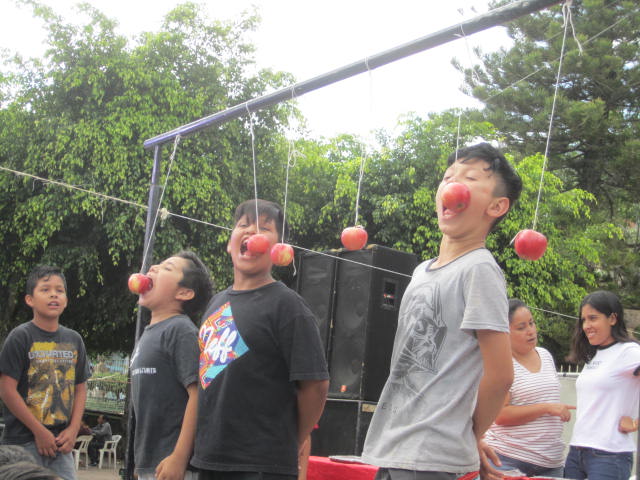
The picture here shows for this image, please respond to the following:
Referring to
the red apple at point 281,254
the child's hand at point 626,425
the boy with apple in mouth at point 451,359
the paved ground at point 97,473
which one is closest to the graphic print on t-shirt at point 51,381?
the red apple at point 281,254

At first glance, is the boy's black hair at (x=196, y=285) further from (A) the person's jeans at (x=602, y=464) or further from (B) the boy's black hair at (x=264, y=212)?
(A) the person's jeans at (x=602, y=464)

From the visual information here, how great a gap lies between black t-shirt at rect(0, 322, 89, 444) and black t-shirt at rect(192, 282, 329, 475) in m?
1.70

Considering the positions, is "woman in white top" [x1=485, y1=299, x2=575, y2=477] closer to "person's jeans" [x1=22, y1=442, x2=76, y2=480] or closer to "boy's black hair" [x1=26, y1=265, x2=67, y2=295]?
"person's jeans" [x1=22, y1=442, x2=76, y2=480]

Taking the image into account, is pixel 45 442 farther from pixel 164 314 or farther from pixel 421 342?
pixel 421 342

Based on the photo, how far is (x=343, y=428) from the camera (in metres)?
6.94

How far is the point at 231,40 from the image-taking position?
12930 millimetres

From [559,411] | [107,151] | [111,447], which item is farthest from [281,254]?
[111,447]

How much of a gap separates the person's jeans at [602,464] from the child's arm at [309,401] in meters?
1.62

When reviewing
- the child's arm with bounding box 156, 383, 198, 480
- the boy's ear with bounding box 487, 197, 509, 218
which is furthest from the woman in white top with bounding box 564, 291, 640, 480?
the child's arm with bounding box 156, 383, 198, 480

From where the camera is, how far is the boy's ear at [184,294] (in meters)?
3.09

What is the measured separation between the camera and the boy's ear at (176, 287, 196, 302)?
3.09m

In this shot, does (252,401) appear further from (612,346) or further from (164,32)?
(164,32)

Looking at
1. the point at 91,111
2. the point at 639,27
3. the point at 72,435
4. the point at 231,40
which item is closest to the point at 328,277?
the point at 72,435

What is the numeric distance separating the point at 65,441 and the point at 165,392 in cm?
131
